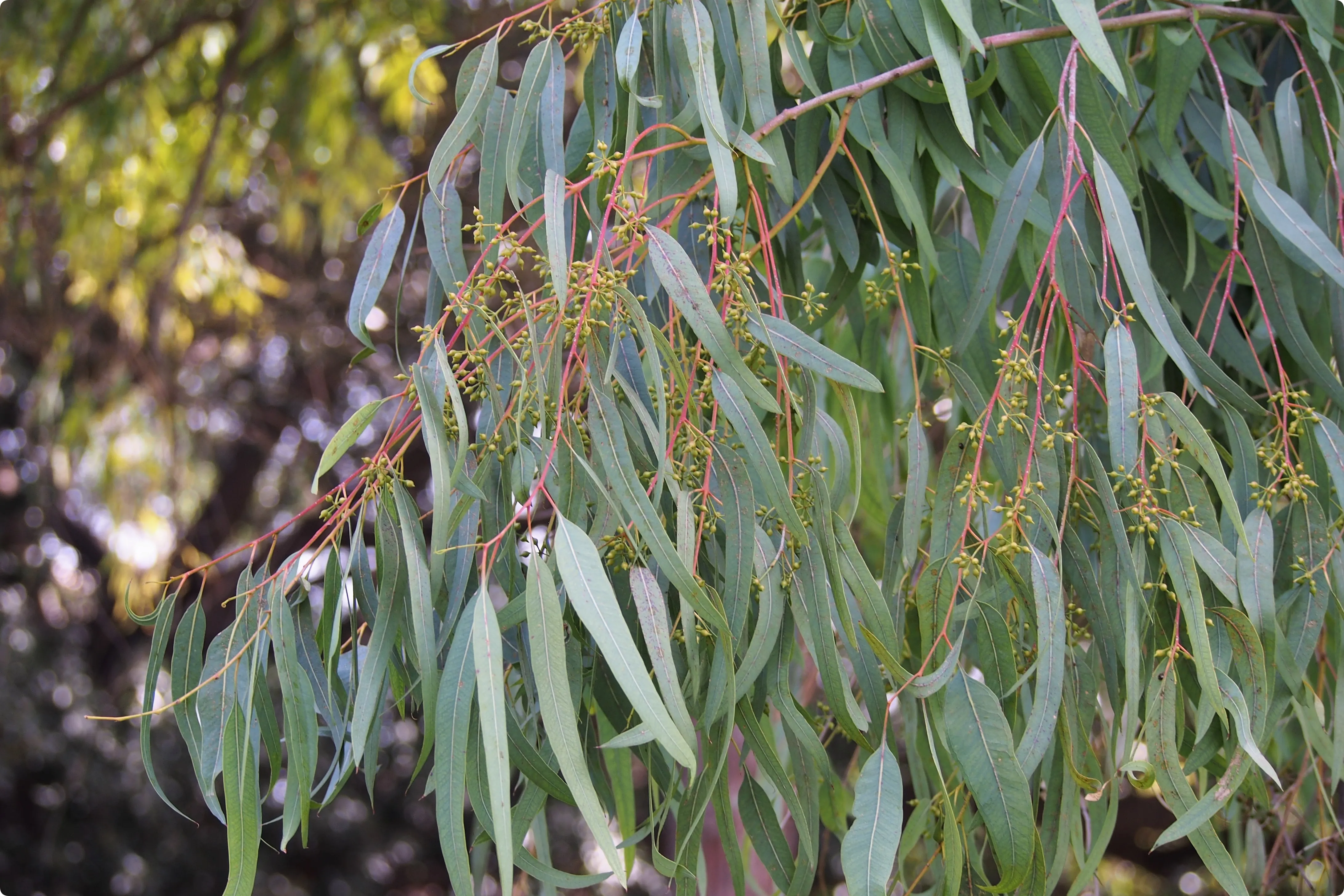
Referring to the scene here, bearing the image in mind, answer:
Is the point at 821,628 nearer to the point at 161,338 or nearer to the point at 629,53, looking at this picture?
the point at 629,53

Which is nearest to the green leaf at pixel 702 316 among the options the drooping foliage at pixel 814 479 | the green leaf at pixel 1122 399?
the drooping foliage at pixel 814 479

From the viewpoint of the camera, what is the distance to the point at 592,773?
708 millimetres

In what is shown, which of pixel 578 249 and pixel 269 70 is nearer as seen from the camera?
pixel 578 249

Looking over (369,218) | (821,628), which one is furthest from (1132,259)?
(369,218)

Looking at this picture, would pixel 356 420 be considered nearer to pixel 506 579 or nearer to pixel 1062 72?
pixel 506 579

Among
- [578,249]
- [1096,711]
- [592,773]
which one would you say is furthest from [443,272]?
[1096,711]

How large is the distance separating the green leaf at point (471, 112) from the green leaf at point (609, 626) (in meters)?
0.28

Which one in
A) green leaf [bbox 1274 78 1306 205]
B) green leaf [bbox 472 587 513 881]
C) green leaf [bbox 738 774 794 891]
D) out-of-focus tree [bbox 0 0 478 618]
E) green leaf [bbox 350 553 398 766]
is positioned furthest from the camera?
out-of-focus tree [bbox 0 0 478 618]

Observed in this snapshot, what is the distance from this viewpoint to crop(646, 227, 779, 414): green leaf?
0.55 m

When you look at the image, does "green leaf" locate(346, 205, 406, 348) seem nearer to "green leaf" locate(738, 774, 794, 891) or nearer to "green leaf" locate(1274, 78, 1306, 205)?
"green leaf" locate(738, 774, 794, 891)

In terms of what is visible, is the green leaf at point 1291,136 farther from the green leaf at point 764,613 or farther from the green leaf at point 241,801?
the green leaf at point 241,801

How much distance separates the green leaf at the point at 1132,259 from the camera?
0.64m

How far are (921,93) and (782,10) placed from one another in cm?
20

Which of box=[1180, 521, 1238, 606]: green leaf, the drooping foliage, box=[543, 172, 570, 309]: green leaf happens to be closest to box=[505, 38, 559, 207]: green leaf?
the drooping foliage
